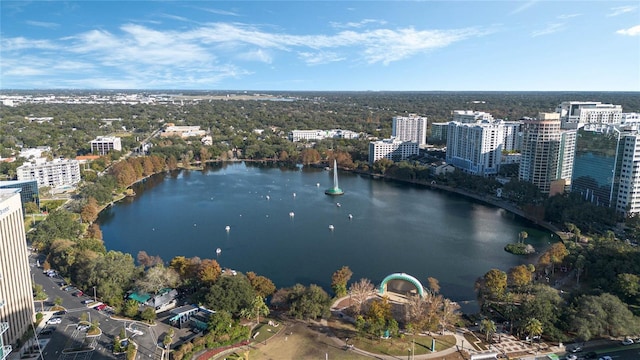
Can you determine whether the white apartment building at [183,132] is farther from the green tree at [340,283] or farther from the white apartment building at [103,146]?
the green tree at [340,283]

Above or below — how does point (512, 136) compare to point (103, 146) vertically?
above

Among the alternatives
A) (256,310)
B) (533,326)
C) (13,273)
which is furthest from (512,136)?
(13,273)

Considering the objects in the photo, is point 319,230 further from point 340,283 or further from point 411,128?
point 411,128

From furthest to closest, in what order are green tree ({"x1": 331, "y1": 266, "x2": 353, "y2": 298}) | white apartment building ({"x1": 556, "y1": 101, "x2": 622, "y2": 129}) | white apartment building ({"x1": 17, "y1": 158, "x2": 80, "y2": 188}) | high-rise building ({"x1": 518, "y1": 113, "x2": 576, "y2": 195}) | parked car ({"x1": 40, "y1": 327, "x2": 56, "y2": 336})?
white apartment building ({"x1": 556, "y1": 101, "x2": 622, "y2": 129}), white apartment building ({"x1": 17, "y1": 158, "x2": 80, "y2": 188}), high-rise building ({"x1": 518, "y1": 113, "x2": 576, "y2": 195}), green tree ({"x1": 331, "y1": 266, "x2": 353, "y2": 298}), parked car ({"x1": 40, "y1": 327, "x2": 56, "y2": 336})

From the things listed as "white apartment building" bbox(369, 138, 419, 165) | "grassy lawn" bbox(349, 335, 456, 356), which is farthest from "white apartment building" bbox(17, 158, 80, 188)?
"grassy lawn" bbox(349, 335, 456, 356)

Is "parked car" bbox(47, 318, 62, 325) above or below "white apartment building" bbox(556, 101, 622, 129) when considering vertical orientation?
below

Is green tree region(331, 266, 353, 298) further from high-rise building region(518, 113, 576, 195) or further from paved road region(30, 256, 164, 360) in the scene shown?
high-rise building region(518, 113, 576, 195)

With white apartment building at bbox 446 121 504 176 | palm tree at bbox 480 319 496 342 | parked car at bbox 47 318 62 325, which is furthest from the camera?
white apartment building at bbox 446 121 504 176
